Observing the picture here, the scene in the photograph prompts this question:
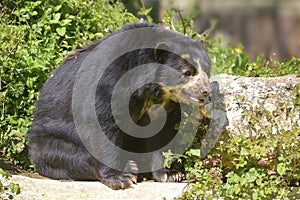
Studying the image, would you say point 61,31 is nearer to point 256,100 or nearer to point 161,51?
point 161,51

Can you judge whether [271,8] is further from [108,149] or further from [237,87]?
[108,149]

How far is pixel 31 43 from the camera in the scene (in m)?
7.51

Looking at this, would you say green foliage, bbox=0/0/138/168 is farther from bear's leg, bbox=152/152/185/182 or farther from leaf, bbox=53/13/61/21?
bear's leg, bbox=152/152/185/182

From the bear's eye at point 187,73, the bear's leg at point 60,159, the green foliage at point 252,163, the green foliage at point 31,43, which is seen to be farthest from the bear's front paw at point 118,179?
the green foliage at point 31,43

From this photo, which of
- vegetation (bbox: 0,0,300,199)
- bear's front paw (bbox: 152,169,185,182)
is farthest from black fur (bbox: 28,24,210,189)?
vegetation (bbox: 0,0,300,199)

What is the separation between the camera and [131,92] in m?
6.12

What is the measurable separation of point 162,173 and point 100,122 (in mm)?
756

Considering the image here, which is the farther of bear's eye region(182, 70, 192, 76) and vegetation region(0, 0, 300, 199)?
bear's eye region(182, 70, 192, 76)

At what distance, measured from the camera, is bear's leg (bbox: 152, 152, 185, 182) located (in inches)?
249

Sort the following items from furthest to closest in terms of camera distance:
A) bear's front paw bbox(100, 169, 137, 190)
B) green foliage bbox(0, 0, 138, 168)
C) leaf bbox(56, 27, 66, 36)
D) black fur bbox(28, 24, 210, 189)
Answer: leaf bbox(56, 27, 66, 36) < green foliage bbox(0, 0, 138, 168) < black fur bbox(28, 24, 210, 189) < bear's front paw bbox(100, 169, 137, 190)

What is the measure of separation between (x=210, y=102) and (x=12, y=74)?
1.98 m

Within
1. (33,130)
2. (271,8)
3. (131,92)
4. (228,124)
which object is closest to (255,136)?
(228,124)

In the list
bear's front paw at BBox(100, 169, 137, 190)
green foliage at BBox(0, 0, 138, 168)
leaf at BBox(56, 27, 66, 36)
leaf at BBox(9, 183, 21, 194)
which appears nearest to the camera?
leaf at BBox(9, 183, 21, 194)

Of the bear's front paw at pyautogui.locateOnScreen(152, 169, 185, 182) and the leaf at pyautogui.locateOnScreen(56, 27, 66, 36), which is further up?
the leaf at pyautogui.locateOnScreen(56, 27, 66, 36)
